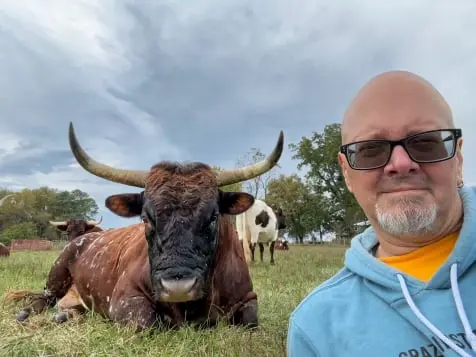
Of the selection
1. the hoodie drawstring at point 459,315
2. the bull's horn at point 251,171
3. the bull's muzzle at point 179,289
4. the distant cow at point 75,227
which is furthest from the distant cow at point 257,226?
the hoodie drawstring at point 459,315

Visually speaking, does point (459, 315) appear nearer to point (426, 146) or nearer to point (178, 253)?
point (426, 146)

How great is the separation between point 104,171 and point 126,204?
557mm

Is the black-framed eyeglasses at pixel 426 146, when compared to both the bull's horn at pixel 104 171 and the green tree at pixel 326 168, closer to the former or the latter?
the bull's horn at pixel 104 171

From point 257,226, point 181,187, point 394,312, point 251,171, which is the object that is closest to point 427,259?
point 394,312

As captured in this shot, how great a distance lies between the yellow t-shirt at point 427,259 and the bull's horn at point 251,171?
11.6ft

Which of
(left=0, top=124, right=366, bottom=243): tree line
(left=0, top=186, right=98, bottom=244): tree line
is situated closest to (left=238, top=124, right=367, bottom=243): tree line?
(left=0, top=124, right=366, bottom=243): tree line

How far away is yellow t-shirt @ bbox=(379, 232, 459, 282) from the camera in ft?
5.96

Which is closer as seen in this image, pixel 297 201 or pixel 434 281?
pixel 434 281

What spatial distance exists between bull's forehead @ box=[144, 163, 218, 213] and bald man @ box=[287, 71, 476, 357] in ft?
9.47

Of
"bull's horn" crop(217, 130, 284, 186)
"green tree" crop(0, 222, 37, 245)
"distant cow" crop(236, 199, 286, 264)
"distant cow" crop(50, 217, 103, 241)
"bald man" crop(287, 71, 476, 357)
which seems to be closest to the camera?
"bald man" crop(287, 71, 476, 357)

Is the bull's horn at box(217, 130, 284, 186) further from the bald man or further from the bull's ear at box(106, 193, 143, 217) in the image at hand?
the bald man

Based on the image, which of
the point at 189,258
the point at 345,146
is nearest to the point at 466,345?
the point at 345,146

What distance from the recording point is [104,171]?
5.74 meters

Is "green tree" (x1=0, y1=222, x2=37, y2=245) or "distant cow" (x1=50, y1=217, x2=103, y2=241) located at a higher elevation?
"green tree" (x1=0, y1=222, x2=37, y2=245)
